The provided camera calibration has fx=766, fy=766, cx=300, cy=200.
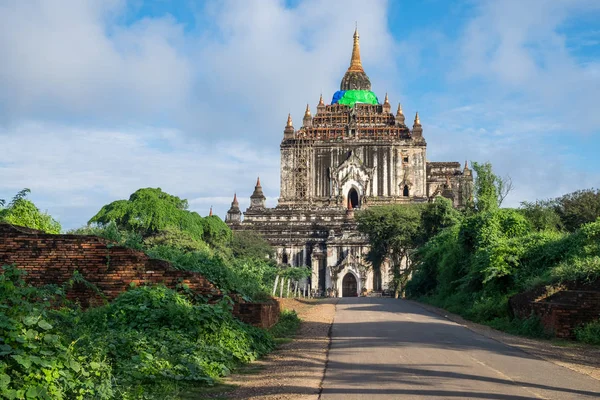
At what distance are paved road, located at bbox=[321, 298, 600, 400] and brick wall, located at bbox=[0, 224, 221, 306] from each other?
314cm

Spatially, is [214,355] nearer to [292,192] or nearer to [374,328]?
[374,328]

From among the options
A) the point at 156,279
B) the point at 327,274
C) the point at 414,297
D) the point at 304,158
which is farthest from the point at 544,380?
the point at 304,158

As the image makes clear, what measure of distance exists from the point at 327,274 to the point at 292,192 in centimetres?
1221

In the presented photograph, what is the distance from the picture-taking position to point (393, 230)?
5434cm

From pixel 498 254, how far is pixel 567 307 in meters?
6.93

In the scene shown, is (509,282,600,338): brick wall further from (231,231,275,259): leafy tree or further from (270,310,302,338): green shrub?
(231,231,275,259): leafy tree

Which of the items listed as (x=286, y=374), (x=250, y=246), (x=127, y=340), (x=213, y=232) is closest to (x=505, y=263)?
(x=286, y=374)

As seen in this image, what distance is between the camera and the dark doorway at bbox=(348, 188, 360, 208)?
242 feet

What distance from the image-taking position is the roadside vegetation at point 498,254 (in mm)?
19047

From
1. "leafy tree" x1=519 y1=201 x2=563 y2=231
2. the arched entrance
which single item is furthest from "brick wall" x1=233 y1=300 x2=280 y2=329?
the arched entrance

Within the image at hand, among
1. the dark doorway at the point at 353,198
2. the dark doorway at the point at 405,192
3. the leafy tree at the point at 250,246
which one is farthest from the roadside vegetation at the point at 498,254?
the dark doorway at the point at 353,198

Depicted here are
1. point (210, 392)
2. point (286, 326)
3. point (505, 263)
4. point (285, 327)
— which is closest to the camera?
point (210, 392)

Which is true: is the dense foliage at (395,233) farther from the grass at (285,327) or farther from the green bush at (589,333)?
the green bush at (589,333)

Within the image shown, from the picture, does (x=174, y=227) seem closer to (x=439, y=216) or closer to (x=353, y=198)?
(x=439, y=216)
